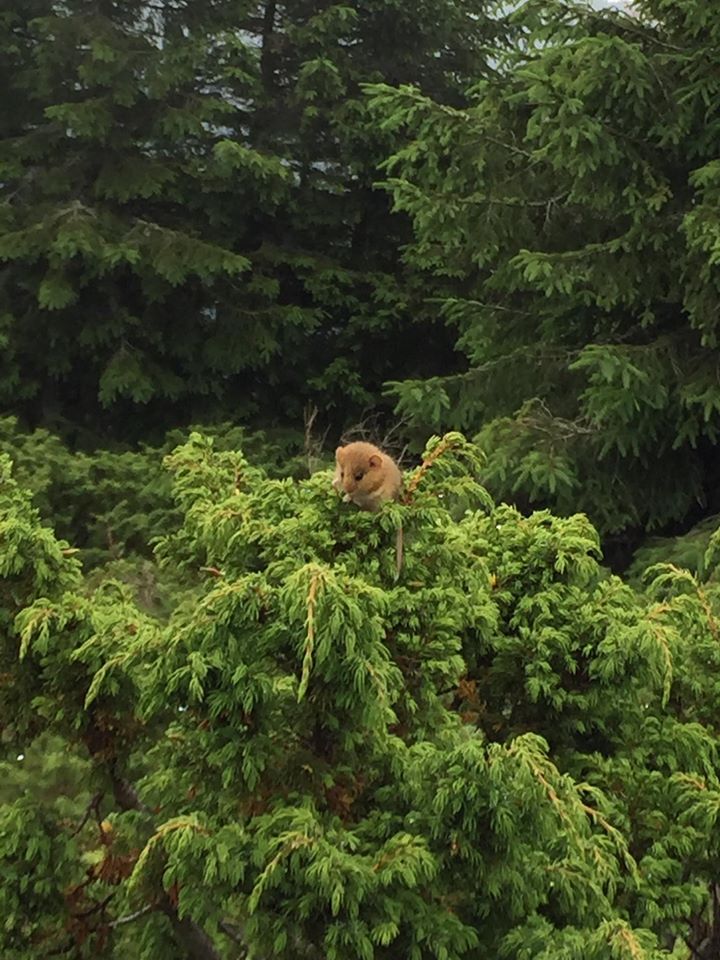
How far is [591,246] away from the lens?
6391 millimetres

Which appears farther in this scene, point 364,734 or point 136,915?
point 136,915

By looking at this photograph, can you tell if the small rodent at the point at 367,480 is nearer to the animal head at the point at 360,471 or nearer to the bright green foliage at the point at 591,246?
the animal head at the point at 360,471

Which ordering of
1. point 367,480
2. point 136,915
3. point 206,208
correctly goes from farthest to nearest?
point 206,208 → point 367,480 → point 136,915

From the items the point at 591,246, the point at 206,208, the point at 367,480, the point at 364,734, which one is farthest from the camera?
the point at 206,208

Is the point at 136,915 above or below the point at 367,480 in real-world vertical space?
below

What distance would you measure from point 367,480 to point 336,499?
5.3 inches

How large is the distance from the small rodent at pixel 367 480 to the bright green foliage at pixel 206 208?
701 cm

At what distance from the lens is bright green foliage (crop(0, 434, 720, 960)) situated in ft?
5.94

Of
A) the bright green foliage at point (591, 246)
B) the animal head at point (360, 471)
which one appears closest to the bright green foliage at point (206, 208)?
the bright green foliage at point (591, 246)

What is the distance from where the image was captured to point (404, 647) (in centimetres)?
220

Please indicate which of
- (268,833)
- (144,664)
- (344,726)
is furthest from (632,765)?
(144,664)

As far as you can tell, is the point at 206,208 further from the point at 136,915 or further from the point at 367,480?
the point at 136,915

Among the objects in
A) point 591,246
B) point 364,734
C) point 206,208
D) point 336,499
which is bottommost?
point 206,208

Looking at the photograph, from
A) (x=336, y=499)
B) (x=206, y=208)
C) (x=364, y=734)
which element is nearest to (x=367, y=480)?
(x=336, y=499)
